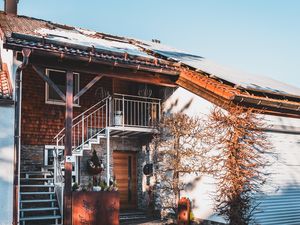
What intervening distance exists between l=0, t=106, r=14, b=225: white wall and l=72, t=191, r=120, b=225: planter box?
5.18ft

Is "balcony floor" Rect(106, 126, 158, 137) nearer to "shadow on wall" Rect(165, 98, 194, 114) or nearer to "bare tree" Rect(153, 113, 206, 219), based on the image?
"bare tree" Rect(153, 113, 206, 219)

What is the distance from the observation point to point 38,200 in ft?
38.2

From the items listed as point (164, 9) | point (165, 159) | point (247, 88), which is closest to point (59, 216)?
point (165, 159)

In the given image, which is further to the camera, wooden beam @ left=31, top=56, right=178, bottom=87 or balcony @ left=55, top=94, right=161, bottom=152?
balcony @ left=55, top=94, right=161, bottom=152

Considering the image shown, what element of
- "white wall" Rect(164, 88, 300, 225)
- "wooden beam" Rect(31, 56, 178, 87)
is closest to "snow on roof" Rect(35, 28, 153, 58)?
"wooden beam" Rect(31, 56, 178, 87)

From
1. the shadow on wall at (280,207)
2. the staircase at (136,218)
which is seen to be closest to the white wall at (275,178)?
the shadow on wall at (280,207)

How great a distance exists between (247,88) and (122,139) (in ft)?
17.5

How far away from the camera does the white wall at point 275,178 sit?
12005 mm

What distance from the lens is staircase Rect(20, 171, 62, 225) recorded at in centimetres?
1121

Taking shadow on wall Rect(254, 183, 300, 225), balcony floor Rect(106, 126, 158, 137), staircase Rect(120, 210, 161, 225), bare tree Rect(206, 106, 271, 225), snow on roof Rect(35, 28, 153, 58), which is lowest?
staircase Rect(120, 210, 161, 225)

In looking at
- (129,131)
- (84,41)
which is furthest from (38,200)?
(84,41)

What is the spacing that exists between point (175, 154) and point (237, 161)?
2.72 m

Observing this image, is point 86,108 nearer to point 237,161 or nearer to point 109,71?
point 109,71

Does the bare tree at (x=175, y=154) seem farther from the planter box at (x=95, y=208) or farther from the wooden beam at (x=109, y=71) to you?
the planter box at (x=95, y=208)
